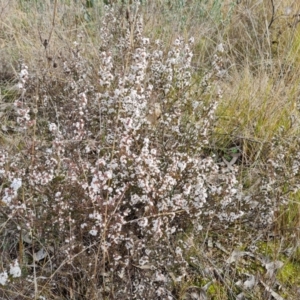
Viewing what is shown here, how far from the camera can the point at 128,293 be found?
2012mm

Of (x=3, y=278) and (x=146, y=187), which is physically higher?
(x=146, y=187)

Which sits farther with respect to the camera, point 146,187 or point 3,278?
point 146,187

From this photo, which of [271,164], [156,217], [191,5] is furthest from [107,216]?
[191,5]

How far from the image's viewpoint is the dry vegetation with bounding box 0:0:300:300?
6.39ft

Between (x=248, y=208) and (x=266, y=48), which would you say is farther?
(x=266, y=48)

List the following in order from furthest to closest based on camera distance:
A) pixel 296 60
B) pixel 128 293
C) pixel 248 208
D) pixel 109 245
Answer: pixel 296 60 < pixel 248 208 < pixel 128 293 < pixel 109 245

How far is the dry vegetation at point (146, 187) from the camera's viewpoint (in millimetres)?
1948

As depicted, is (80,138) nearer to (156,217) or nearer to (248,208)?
(156,217)

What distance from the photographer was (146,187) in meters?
1.95

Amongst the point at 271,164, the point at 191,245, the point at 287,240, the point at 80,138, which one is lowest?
the point at 287,240

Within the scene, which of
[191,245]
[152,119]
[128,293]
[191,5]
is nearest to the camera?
[128,293]

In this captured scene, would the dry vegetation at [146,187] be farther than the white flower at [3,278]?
Yes

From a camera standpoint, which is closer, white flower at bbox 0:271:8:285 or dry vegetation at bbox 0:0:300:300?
white flower at bbox 0:271:8:285

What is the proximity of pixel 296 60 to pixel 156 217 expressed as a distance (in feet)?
7.09
